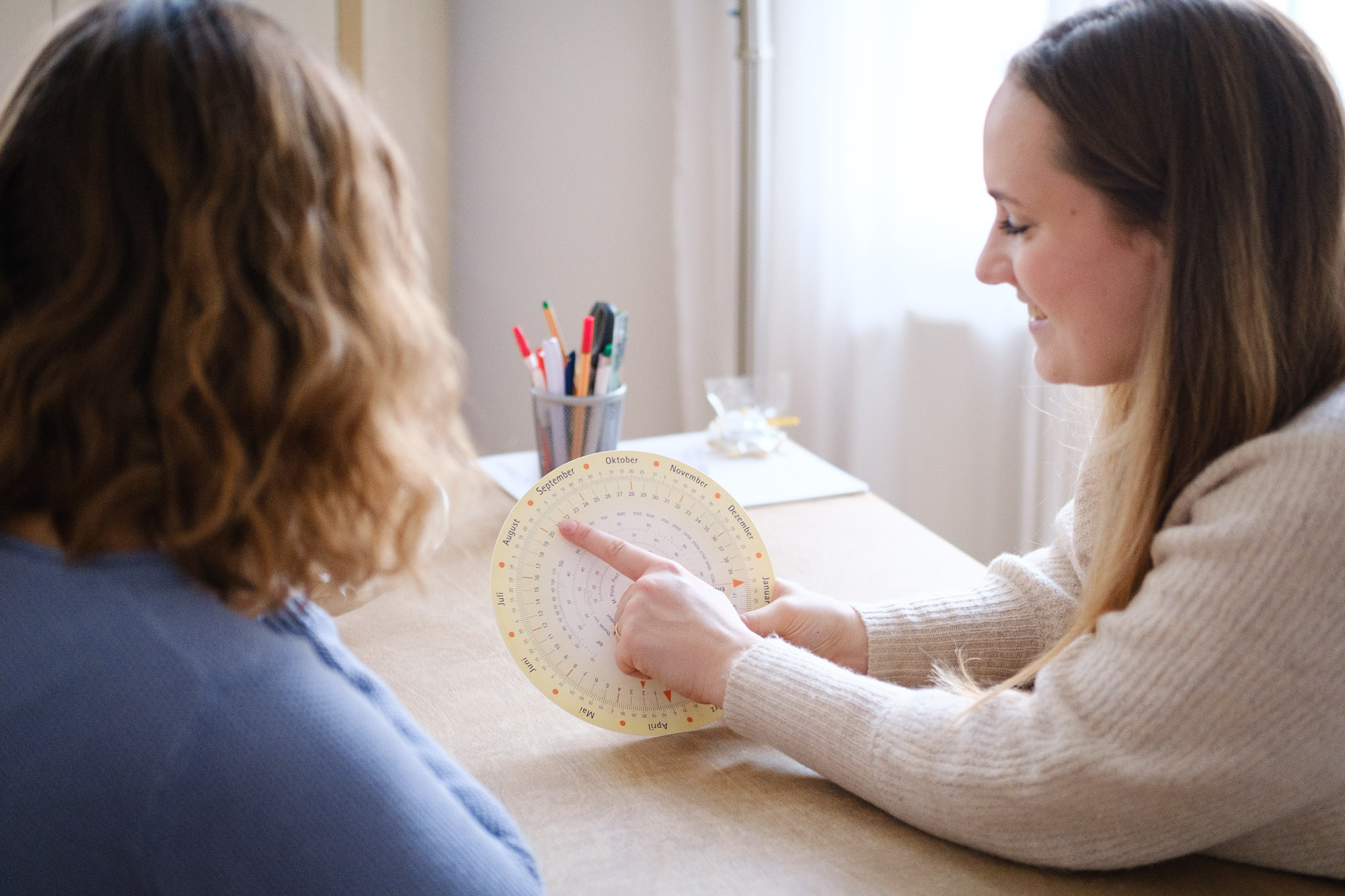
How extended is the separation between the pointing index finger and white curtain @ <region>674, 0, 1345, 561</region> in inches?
41.5

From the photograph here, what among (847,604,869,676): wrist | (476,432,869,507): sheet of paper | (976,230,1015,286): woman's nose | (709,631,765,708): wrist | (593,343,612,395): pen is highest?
(976,230,1015,286): woman's nose

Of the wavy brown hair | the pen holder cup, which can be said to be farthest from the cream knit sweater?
the pen holder cup

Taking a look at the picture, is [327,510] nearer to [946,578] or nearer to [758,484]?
[946,578]

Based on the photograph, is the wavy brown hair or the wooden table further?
the wooden table

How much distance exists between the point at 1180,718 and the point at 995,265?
1.36 feet

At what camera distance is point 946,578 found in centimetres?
118

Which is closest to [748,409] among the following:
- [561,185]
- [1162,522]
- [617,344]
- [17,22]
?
[617,344]

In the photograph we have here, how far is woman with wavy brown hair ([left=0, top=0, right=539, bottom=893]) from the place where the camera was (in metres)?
0.51

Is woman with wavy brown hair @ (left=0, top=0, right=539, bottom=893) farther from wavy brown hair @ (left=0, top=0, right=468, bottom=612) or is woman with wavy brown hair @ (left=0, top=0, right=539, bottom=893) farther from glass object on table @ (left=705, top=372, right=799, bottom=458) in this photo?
glass object on table @ (left=705, top=372, right=799, bottom=458)

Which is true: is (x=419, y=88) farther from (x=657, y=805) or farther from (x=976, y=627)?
(x=657, y=805)

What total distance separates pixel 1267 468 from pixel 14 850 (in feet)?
2.35

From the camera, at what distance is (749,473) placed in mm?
1533

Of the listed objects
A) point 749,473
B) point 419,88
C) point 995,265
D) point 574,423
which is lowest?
point 749,473

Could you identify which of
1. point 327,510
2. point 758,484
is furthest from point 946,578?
point 327,510
